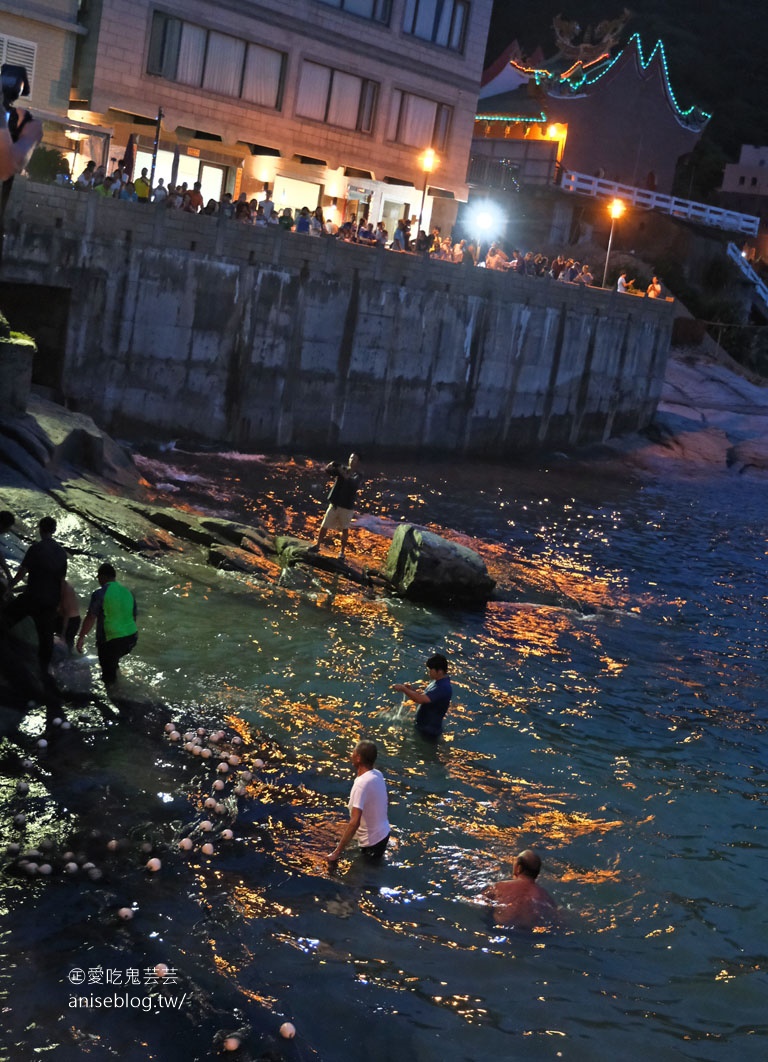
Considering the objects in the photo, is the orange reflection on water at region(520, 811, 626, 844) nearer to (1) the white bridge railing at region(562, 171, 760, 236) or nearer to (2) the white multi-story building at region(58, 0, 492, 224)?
(2) the white multi-story building at region(58, 0, 492, 224)

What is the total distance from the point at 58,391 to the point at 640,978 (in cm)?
2124

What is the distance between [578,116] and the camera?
192 feet

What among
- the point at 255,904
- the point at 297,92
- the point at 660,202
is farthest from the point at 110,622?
the point at 660,202

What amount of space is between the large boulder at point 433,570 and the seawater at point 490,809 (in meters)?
0.37

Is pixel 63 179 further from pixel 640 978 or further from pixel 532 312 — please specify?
pixel 640 978

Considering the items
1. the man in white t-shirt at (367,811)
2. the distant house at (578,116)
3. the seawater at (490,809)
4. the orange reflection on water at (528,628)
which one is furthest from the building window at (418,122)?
the man in white t-shirt at (367,811)

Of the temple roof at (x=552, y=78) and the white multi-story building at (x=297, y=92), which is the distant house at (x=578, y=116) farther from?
the white multi-story building at (x=297, y=92)

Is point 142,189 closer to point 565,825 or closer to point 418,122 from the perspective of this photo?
point 418,122

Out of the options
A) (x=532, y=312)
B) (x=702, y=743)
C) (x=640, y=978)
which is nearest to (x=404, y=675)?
(x=702, y=743)

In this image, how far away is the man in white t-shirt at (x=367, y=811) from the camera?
995cm

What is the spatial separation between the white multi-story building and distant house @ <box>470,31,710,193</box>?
43.1 ft

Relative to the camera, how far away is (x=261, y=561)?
1941 cm

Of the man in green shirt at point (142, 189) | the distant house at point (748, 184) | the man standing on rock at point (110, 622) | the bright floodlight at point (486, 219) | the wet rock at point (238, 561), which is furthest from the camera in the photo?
the distant house at point (748, 184)

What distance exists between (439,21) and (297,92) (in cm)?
700
